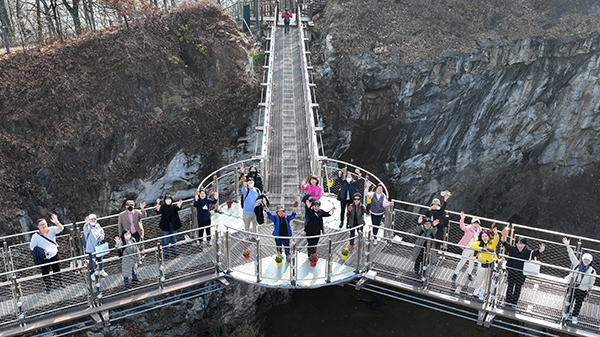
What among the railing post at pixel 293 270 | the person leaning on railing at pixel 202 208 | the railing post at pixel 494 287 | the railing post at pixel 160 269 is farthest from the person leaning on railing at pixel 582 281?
the railing post at pixel 160 269

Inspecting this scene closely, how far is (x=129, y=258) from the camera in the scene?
1011 centimetres

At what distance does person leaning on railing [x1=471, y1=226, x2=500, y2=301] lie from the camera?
10125 mm

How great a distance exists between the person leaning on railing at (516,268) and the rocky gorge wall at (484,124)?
1445 cm

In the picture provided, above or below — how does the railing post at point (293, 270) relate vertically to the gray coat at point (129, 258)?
below

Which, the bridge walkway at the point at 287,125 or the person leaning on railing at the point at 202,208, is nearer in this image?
the person leaning on railing at the point at 202,208

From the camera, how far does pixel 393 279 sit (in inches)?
431

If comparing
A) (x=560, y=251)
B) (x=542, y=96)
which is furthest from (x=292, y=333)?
(x=542, y=96)

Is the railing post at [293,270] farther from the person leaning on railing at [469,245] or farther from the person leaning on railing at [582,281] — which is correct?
the person leaning on railing at [582,281]

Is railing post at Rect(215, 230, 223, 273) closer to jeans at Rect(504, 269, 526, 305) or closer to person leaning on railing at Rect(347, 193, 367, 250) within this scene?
person leaning on railing at Rect(347, 193, 367, 250)

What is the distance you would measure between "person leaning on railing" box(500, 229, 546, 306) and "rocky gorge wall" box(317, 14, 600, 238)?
14.4m

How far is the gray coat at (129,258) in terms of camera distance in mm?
10078

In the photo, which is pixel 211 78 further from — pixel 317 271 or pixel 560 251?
pixel 560 251

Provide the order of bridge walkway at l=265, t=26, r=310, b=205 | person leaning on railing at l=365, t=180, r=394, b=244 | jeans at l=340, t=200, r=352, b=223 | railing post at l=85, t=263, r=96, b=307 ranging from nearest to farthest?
railing post at l=85, t=263, r=96, b=307, person leaning on railing at l=365, t=180, r=394, b=244, jeans at l=340, t=200, r=352, b=223, bridge walkway at l=265, t=26, r=310, b=205

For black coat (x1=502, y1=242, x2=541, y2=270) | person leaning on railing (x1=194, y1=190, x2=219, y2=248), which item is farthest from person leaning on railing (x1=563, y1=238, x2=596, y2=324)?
person leaning on railing (x1=194, y1=190, x2=219, y2=248)
